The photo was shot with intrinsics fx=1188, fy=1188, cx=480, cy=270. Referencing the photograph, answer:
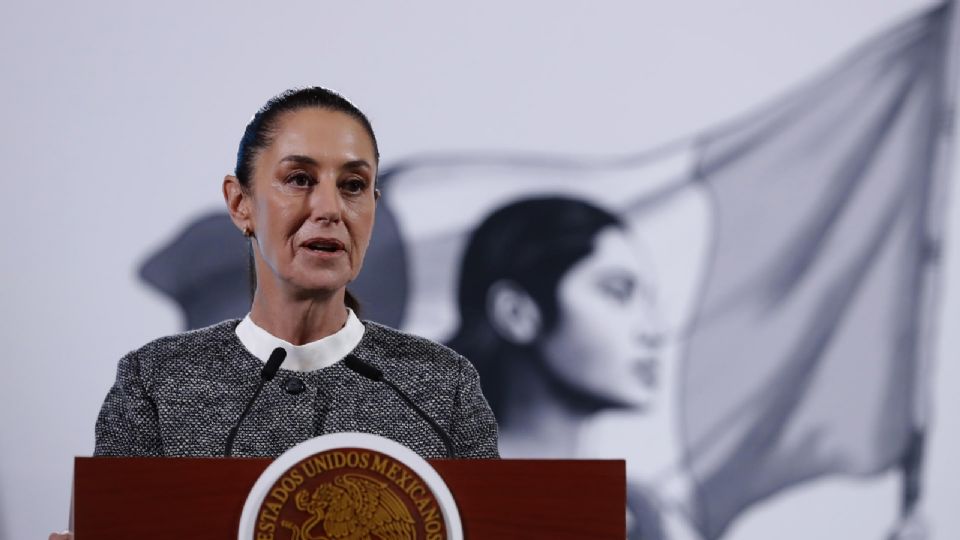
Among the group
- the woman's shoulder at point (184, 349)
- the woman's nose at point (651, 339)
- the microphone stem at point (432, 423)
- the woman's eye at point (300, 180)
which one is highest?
the woman's nose at point (651, 339)

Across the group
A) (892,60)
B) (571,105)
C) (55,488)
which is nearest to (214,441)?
(55,488)

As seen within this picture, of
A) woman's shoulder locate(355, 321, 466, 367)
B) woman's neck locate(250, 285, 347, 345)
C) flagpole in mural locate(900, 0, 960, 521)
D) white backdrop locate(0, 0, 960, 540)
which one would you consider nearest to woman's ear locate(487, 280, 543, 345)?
white backdrop locate(0, 0, 960, 540)

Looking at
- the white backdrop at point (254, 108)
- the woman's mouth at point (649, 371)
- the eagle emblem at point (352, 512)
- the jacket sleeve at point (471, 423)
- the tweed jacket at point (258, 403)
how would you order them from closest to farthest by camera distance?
the eagle emblem at point (352, 512) → the tweed jacket at point (258, 403) → the jacket sleeve at point (471, 423) → the white backdrop at point (254, 108) → the woman's mouth at point (649, 371)

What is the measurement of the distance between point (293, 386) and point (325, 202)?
247mm

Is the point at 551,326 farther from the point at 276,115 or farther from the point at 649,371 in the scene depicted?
the point at 276,115

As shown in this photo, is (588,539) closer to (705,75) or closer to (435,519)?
(435,519)

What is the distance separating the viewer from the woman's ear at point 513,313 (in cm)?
290

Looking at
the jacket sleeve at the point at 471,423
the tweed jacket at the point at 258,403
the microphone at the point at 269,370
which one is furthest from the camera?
the jacket sleeve at the point at 471,423

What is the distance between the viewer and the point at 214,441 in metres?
1.51

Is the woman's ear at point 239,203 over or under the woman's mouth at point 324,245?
over

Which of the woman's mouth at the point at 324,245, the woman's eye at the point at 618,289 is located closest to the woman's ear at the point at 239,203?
the woman's mouth at the point at 324,245

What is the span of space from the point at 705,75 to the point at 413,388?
163 cm

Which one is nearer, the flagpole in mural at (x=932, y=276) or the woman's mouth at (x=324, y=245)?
the woman's mouth at (x=324, y=245)

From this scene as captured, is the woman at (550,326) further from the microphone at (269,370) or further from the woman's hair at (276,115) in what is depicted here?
the microphone at (269,370)
